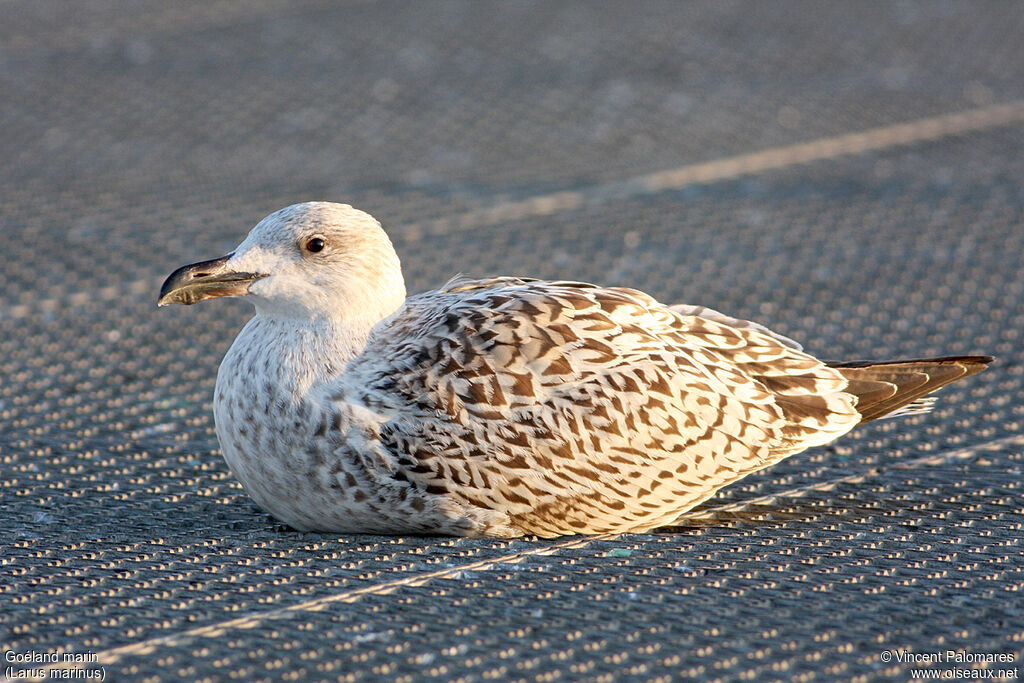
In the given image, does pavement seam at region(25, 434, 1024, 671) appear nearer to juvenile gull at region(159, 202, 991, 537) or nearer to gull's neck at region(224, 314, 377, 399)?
juvenile gull at region(159, 202, 991, 537)

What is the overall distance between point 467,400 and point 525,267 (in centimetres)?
285

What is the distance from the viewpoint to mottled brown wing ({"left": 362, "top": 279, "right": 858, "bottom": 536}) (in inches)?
138

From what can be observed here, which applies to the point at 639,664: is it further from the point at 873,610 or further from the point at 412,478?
the point at 412,478

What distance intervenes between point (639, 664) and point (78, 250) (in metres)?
4.63

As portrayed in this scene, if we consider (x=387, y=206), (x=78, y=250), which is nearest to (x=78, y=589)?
(x=78, y=250)

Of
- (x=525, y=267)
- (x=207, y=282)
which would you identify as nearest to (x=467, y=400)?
(x=207, y=282)

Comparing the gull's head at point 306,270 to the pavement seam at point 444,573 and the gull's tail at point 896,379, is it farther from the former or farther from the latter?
the gull's tail at point 896,379

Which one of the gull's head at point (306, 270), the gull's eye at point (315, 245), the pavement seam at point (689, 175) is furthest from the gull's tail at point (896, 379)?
the pavement seam at point (689, 175)

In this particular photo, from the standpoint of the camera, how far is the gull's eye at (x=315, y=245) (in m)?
3.76

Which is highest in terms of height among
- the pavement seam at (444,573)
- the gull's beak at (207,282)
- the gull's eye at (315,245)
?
the gull's eye at (315,245)

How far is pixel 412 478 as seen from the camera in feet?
11.4

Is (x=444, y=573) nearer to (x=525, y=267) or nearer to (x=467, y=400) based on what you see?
(x=467, y=400)

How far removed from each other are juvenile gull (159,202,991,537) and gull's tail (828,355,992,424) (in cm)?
15

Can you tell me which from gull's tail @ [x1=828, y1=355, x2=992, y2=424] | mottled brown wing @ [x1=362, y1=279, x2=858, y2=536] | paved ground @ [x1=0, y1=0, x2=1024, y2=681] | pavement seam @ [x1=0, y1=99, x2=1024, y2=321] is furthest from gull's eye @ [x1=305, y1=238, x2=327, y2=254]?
pavement seam @ [x1=0, y1=99, x2=1024, y2=321]
